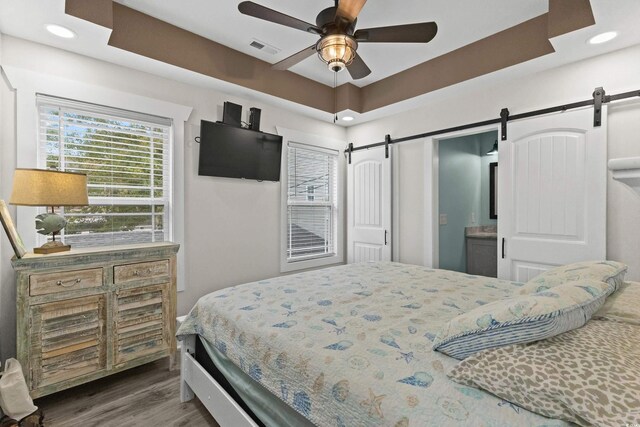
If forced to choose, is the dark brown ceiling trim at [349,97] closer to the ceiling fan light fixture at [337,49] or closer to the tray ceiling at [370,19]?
the tray ceiling at [370,19]

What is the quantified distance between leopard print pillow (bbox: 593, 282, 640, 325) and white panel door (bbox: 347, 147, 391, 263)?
7.88ft

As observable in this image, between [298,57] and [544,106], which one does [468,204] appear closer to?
[544,106]

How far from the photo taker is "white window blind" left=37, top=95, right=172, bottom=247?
7.41 ft

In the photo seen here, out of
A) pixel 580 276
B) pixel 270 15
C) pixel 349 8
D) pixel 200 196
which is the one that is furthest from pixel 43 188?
pixel 580 276

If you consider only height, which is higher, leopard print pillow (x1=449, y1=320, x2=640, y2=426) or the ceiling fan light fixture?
the ceiling fan light fixture

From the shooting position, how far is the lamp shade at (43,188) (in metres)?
1.80

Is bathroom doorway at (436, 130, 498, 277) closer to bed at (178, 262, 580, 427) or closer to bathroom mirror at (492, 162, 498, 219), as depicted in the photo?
bathroom mirror at (492, 162, 498, 219)

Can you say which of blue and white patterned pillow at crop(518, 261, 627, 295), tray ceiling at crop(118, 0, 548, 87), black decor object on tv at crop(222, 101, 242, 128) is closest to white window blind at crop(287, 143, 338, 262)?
black decor object on tv at crop(222, 101, 242, 128)

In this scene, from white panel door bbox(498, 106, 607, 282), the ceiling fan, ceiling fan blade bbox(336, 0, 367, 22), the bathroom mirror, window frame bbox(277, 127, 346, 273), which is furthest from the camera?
the bathroom mirror

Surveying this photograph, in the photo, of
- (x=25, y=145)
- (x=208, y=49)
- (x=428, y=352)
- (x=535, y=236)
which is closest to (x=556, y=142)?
(x=535, y=236)

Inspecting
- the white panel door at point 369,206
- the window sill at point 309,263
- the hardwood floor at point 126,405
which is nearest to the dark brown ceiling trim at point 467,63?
the white panel door at point 369,206

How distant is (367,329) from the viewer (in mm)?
1347

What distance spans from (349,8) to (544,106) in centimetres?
206

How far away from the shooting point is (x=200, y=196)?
9.69 feet
